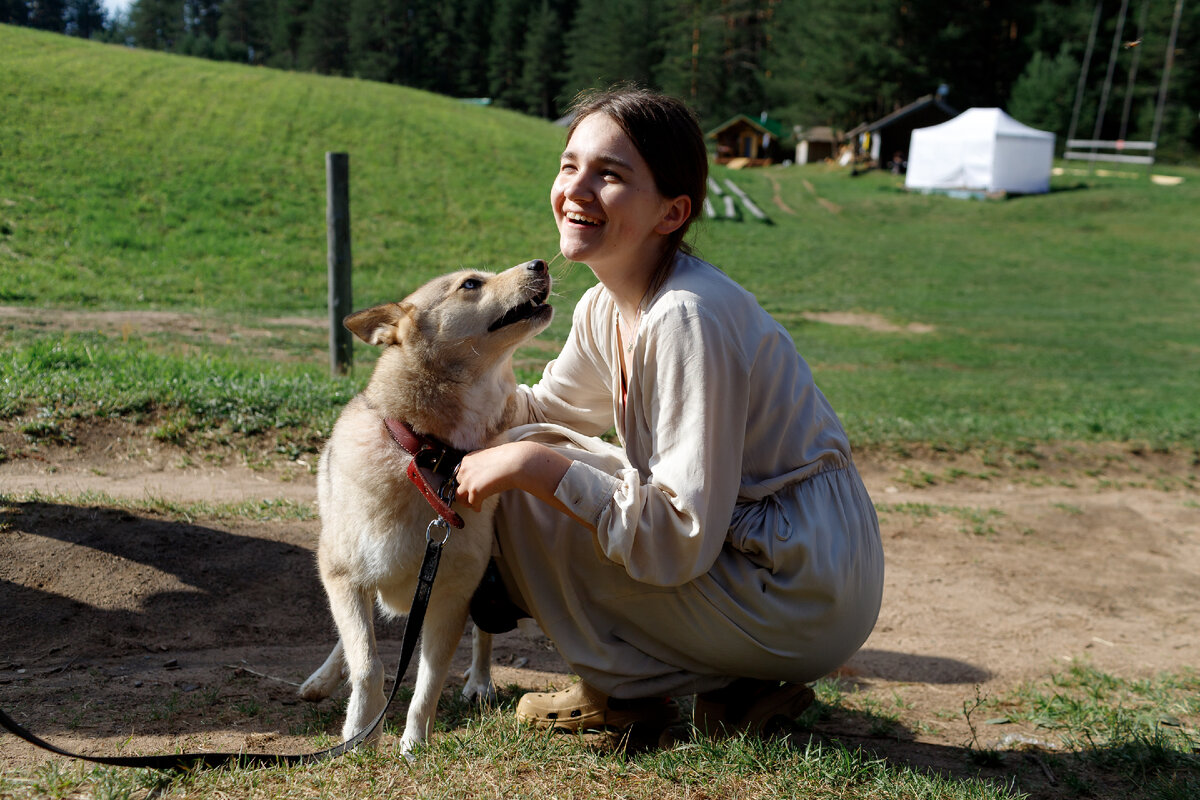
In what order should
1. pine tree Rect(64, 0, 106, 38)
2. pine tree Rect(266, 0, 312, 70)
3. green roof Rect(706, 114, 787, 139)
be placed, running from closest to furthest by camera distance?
1. pine tree Rect(64, 0, 106, 38)
2. green roof Rect(706, 114, 787, 139)
3. pine tree Rect(266, 0, 312, 70)

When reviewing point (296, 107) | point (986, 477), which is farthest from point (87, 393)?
point (296, 107)

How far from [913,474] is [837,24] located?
2200 inches

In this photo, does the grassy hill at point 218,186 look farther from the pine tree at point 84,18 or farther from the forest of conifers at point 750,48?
the forest of conifers at point 750,48

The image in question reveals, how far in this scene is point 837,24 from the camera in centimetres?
5650

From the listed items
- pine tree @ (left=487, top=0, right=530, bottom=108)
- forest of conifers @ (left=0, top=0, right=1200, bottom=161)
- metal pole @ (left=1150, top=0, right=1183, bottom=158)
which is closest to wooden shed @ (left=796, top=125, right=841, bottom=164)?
forest of conifers @ (left=0, top=0, right=1200, bottom=161)

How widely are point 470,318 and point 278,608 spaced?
202 cm

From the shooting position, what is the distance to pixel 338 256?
8.09 meters

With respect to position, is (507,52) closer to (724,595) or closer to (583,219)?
(583,219)

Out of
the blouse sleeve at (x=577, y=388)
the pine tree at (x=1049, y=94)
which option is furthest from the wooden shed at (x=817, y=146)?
the blouse sleeve at (x=577, y=388)

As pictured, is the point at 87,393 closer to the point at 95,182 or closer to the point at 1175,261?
the point at 95,182

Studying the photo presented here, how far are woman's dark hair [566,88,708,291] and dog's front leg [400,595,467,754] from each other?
3.97 feet

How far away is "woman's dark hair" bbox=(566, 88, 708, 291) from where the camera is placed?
9.32 feet

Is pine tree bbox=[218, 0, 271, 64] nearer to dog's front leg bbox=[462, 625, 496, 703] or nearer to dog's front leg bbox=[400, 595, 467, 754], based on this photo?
dog's front leg bbox=[462, 625, 496, 703]

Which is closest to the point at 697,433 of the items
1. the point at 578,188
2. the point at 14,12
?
the point at 578,188
